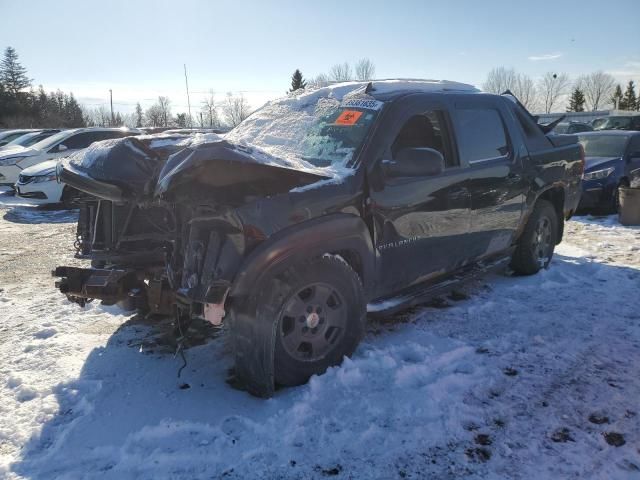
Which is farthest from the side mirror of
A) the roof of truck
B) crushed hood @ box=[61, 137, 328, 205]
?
the roof of truck

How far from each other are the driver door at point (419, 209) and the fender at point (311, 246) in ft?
0.50

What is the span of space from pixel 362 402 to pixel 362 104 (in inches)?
86.0

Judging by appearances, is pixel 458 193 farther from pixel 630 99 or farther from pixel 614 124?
pixel 630 99

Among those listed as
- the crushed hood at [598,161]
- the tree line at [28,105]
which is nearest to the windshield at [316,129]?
the crushed hood at [598,161]

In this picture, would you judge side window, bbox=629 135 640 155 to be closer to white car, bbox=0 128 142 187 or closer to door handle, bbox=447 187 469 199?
door handle, bbox=447 187 469 199

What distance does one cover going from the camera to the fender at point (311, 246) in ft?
9.23

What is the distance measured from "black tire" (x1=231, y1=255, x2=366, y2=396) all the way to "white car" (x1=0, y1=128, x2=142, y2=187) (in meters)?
10.5

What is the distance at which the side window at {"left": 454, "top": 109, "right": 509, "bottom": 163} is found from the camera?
4.20 metres

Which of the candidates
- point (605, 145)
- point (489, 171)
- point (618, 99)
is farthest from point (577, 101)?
point (489, 171)

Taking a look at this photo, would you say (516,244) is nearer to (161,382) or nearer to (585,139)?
(161,382)

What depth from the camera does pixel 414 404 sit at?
9.82ft

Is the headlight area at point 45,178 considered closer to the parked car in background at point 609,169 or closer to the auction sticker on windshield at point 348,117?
the auction sticker on windshield at point 348,117

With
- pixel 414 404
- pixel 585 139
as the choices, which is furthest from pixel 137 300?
pixel 585 139

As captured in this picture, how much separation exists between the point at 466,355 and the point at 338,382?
1.06 meters
